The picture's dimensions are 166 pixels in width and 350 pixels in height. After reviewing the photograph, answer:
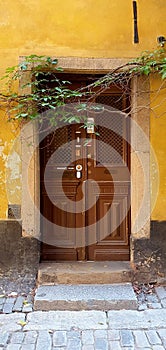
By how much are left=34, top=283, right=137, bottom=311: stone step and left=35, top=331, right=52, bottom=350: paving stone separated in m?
0.46

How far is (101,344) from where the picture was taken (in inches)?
113

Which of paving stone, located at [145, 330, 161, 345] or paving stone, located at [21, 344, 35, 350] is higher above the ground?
paving stone, located at [145, 330, 161, 345]

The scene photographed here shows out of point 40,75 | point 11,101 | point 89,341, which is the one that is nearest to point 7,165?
point 11,101

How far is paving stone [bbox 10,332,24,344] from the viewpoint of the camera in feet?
9.61

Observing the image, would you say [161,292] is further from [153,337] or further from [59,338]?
[59,338]

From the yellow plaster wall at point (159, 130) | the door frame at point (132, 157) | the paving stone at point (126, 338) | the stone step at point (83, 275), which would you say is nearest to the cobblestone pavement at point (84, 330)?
the paving stone at point (126, 338)

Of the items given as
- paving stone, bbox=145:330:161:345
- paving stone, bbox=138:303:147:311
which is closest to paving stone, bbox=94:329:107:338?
paving stone, bbox=145:330:161:345

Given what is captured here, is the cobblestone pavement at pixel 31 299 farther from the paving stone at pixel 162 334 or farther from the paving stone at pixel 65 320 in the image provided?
the paving stone at pixel 162 334

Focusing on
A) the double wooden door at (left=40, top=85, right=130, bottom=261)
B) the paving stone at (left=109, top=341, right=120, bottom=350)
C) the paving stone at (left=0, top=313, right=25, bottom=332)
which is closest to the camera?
the paving stone at (left=109, top=341, right=120, bottom=350)

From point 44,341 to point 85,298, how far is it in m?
0.73

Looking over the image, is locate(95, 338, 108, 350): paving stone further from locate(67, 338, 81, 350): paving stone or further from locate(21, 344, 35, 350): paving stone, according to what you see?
locate(21, 344, 35, 350): paving stone

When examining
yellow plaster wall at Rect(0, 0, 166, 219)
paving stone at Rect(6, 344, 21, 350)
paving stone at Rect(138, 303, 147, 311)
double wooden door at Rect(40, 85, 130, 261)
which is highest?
yellow plaster wall at Rect(0, 0, 166, 219)

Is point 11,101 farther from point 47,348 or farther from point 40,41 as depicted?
point 47,348

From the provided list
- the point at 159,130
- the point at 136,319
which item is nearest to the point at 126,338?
the point at 136,319
